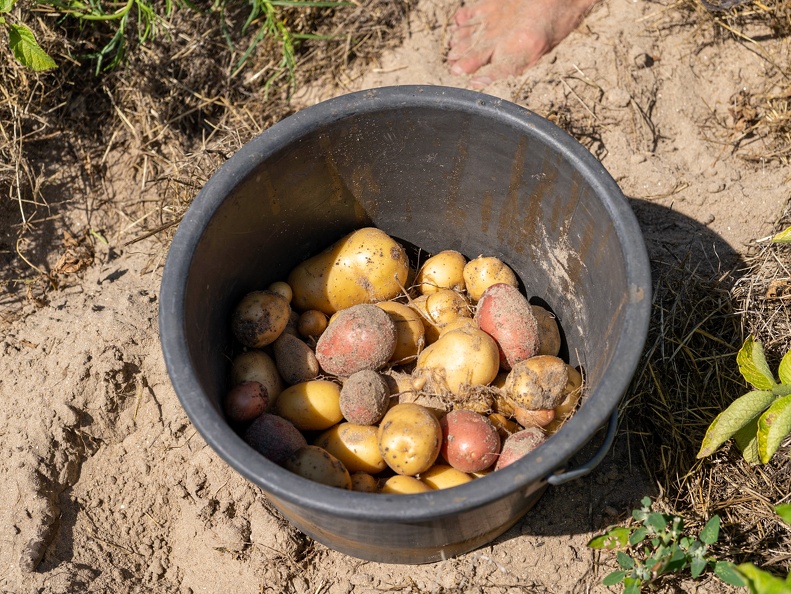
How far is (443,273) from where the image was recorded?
2.24 meters

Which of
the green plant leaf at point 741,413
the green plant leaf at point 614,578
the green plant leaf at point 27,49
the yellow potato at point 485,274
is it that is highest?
the green plant leaf at point 27,49

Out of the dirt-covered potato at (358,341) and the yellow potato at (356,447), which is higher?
the dirt-covered potato at (358,341)

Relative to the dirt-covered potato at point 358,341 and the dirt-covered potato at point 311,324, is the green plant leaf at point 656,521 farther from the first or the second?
the dirt-covered potato at point 311,324

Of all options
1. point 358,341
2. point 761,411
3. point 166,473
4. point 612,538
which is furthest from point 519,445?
point 166,473

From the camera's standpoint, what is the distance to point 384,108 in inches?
76.7

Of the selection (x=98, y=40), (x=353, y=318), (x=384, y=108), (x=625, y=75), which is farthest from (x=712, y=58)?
(x=98, y=40)

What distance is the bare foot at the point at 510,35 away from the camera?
2.84 meters

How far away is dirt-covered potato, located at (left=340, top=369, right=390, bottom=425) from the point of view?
1876 mm

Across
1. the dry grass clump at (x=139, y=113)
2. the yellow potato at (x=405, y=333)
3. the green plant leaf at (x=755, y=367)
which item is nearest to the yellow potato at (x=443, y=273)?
the yellow potato at (x=405, y=333)

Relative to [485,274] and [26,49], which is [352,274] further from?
[26,49]

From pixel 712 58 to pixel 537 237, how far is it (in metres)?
1.31

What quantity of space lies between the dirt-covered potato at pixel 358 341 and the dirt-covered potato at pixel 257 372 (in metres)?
0.14

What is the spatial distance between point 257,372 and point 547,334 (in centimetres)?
80

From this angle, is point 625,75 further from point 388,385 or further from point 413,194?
point 388,385
